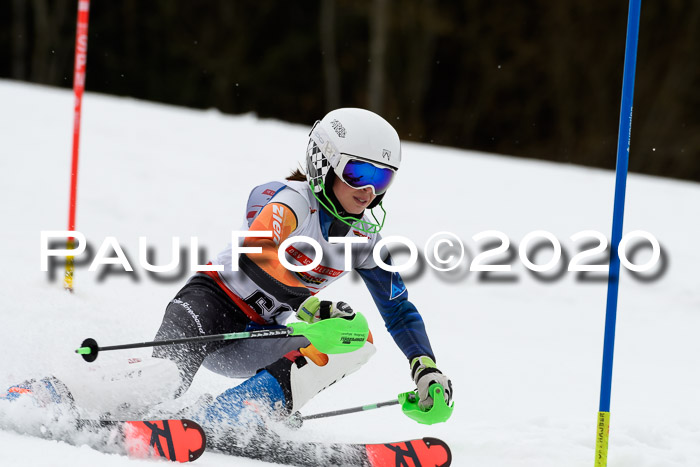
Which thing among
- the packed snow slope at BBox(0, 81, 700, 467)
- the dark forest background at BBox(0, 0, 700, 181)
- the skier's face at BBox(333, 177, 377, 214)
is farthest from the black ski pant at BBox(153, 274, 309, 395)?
the dark forest background at BBox(0, 0, 700, 181)

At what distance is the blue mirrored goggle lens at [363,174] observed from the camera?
3.28 meters

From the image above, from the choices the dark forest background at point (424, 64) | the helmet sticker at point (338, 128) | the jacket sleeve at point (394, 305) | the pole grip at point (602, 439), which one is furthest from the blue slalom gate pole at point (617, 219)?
the dark forest background at point (424, 64)

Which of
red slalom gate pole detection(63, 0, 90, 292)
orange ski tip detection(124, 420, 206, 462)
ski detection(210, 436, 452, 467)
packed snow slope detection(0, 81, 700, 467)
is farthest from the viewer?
red slalom gate pole detection(63, 0, 90, 292)

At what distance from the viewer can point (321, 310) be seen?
3236 millimetres

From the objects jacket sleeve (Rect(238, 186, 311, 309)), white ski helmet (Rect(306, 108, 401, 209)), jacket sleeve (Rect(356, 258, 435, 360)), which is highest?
white ski helmet (Rect(306, 108, 401, 209))

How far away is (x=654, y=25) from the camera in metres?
20.9

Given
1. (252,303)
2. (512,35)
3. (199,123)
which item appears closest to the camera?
(252,303)

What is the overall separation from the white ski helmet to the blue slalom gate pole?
83 cm

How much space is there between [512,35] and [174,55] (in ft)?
28.0

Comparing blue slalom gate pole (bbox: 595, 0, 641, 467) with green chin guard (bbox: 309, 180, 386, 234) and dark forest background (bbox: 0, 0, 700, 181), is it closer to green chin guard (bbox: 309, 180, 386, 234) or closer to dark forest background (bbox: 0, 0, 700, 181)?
green chin guard (bbox: 309, 180, 386, 234)

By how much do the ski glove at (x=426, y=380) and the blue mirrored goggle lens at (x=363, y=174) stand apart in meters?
0.70

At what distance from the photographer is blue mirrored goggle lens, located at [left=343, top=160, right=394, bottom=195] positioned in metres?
3.28

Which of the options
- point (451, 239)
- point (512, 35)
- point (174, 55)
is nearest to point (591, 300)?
point (451, 239)

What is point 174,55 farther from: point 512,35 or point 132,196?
point 132,196
